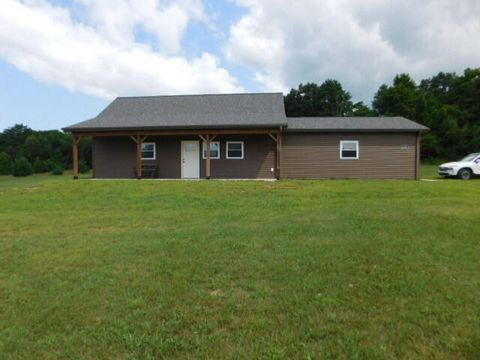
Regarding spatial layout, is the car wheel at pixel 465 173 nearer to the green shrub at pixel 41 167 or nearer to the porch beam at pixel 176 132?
the porch beam at pixel 176 132

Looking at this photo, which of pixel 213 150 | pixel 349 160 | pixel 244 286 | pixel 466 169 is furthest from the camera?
pixel 213 150

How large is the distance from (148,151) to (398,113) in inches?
1438

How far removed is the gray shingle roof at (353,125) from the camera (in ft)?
58.0

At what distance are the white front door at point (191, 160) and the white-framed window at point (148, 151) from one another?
1.51 metres

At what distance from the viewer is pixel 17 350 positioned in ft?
9.43

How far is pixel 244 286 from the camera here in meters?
4.11

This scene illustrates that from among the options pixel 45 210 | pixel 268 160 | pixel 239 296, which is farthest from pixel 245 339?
pixel 268 160

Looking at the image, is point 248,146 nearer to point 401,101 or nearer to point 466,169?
point 466,169

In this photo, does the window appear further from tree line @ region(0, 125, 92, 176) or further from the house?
tree line @ region(0, 125, 92, 176)

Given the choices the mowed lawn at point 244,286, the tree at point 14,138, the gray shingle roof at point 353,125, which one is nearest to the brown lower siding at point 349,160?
the gray shingle roof at point 353,125

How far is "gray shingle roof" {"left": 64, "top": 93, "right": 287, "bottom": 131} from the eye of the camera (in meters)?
17.4

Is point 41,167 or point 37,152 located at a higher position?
point 37,152

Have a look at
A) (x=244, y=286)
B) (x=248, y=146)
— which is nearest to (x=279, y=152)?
(x=248, y=146)

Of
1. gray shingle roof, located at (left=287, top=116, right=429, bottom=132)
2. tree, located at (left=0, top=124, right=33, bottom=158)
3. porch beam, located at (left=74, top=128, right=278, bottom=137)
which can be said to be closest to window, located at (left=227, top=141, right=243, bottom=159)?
porch beam, located at (left=74, top=128, right=278, bottom=137)
